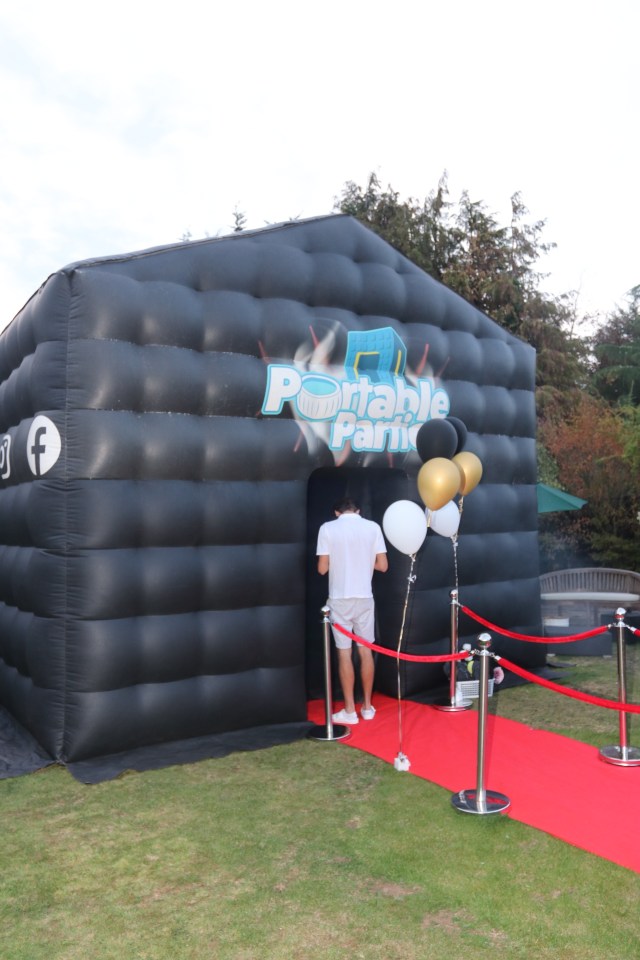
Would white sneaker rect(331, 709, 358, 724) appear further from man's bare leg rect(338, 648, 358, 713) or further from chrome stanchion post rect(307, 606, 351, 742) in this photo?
chrome stanchion post rect(307, 606, 351, 742)

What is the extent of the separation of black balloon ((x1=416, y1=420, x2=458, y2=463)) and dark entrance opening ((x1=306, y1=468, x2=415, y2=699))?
920 millimetres

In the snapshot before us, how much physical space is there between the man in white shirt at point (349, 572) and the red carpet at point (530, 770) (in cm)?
48

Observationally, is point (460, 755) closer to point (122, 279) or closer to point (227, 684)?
point (227, 684)

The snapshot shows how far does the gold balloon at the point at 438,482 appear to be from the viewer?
5.46 meters

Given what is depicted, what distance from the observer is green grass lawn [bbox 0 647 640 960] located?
2.98 metres

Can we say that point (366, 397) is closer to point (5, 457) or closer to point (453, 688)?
point (453, 688)

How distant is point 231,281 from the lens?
18.9 ft

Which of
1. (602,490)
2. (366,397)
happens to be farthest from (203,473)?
(602,490)

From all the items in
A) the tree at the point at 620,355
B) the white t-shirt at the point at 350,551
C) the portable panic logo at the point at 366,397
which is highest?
the tree at the point at 620,355

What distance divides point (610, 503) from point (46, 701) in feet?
33.5

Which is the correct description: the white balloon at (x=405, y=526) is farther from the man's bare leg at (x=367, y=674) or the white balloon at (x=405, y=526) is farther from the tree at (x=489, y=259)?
the tree at (x=489, y=259)

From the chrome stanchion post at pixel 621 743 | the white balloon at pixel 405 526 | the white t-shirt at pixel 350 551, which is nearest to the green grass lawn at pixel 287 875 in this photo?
the chrome stanchion post at pixel 621 743

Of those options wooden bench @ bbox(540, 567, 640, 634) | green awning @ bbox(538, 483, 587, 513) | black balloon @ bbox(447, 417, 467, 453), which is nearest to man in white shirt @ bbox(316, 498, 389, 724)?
black balloon @ bbox(447, 417, 467, 453)

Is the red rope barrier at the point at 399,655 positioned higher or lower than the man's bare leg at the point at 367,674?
higher
